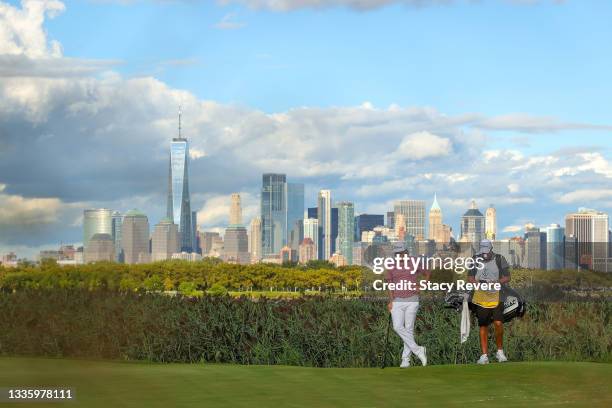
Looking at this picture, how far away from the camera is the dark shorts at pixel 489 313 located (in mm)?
17516

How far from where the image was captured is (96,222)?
33.2 m

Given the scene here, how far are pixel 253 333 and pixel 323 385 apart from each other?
27.7 feet

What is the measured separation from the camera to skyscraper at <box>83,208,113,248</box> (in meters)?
30.7

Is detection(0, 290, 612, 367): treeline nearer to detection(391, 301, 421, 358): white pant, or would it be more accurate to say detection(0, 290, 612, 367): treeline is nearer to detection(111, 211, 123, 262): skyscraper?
detection(391, 301, 421, 358): white pant

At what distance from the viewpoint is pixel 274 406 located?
1233 cm

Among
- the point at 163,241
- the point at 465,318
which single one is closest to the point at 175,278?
the point at 163,241

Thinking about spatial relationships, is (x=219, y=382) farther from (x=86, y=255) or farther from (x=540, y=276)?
(x=540, y=276)

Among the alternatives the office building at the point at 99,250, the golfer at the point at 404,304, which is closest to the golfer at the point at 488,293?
the golfer at the point at 404,304

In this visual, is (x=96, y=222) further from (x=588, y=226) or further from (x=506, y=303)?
(x=588, y=226)

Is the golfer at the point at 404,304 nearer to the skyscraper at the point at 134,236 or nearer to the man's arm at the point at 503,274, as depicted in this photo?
the man's arm at the point at 503,274

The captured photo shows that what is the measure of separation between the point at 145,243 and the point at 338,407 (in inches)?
1456

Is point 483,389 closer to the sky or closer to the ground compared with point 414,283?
closer to the ground

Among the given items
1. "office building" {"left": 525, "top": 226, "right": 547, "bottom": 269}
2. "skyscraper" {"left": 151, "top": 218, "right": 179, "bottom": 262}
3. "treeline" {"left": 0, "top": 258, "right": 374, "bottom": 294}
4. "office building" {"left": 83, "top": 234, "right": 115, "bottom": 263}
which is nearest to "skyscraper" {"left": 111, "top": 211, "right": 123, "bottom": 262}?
"treeline" {"left": 0, "top": 258, "right": 374, "bottom": 294}

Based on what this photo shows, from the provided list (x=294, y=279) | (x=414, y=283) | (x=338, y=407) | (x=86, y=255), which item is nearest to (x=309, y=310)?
(x=86, y=255)
